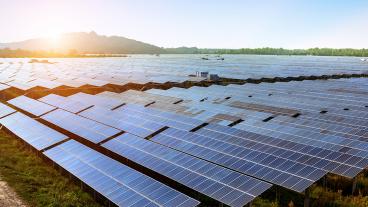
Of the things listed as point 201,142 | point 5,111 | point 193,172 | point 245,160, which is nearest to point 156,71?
point 5,111

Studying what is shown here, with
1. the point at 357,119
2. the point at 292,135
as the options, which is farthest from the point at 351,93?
the point at 292,135

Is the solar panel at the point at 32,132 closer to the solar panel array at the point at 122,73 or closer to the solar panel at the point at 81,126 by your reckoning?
the solar panel at the point at 81,126

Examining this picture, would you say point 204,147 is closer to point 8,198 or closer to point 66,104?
point 8,198

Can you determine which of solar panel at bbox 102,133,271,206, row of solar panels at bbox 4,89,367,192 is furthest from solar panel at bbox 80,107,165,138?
solar panel at bbox 102,133,271,206

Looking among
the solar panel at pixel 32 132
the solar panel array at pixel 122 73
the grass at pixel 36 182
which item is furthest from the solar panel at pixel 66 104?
the solar panel array at pixel 122 73

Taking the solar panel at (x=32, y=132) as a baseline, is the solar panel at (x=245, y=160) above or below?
above

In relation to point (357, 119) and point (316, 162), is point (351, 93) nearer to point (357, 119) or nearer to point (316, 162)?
point (357, 119)
